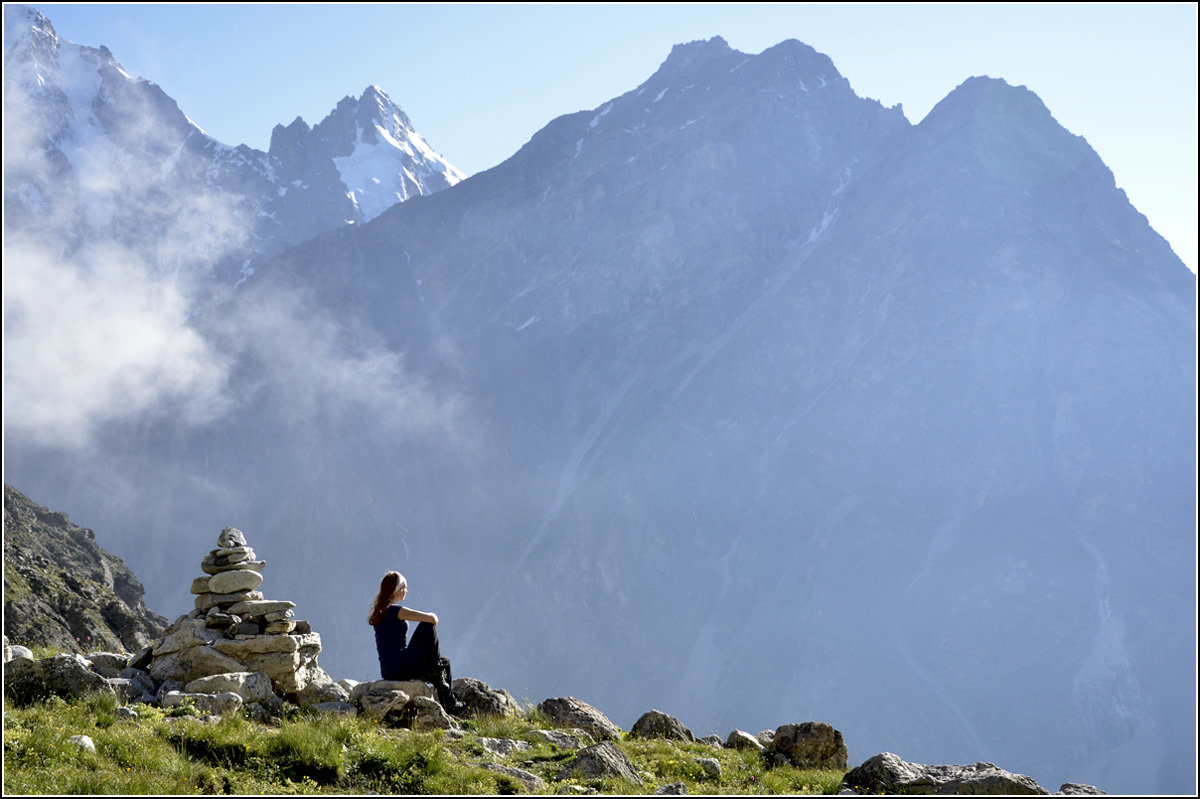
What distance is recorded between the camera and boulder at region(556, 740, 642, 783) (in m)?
11.9

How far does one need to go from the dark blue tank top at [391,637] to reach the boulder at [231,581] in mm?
3383

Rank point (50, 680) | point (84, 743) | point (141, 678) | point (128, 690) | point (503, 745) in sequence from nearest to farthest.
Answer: point (84, 743) → point (50, 680) → point (503, 745) → point (128, 690) → point (141, 678)

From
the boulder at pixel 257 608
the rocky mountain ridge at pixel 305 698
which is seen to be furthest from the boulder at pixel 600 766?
the boulder at pixel 257 608

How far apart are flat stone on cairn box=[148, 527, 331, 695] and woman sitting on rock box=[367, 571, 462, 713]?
78.6 inches

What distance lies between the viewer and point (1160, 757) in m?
152

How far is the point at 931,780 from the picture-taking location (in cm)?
1220

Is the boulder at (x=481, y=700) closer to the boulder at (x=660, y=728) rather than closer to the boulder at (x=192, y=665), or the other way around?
the boulder at (x=660, y=728)

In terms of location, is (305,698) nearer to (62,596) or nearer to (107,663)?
(107,663)

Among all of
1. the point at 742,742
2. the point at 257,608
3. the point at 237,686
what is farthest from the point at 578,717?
the point at 257,608

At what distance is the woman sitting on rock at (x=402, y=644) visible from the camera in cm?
1493

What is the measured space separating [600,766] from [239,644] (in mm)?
7588

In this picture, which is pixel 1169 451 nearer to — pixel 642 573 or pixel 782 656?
pixel 782 656

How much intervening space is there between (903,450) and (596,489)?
71.1 m

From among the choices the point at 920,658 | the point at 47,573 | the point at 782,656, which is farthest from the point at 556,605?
the point at 47,573
